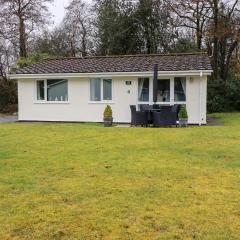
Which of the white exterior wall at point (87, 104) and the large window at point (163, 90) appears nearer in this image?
the white exterior wall at point (87, 104)

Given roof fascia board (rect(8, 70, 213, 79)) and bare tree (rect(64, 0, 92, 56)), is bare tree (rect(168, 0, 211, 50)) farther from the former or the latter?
roof fascia board (rect(8, 70, 213, 79))

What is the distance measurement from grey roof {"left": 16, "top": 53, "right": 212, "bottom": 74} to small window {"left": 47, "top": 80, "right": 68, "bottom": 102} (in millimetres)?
633

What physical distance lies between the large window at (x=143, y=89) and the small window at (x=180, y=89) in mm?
1389

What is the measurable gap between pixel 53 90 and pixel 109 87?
3.09 meters

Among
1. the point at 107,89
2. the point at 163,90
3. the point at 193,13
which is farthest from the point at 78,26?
the point at 163,90

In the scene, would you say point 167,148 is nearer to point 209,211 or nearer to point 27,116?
point 209,211

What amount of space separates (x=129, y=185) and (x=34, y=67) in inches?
645

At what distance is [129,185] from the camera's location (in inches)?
252

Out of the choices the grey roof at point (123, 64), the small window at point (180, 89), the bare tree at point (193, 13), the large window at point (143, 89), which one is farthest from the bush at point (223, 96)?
the large window at point (143, 89)

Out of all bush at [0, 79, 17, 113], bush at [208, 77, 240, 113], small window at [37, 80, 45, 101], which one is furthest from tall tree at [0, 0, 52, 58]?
bush at [208, 77, 240, 113]

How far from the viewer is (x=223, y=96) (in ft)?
86.1

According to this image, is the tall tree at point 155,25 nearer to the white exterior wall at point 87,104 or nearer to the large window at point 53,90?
the large window at point 53,90

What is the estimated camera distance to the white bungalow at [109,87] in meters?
18.2

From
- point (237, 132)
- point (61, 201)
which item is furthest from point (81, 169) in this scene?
point (237, 132)
